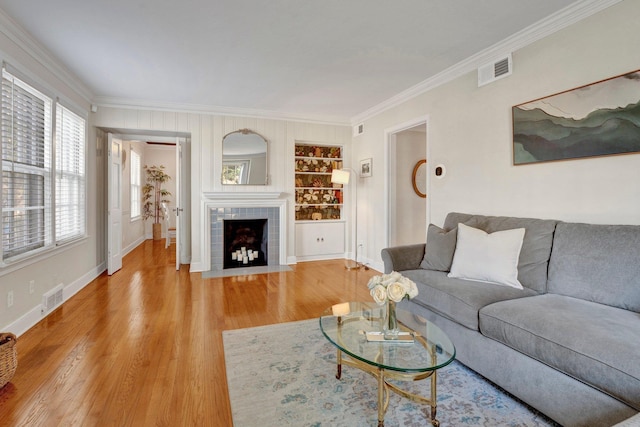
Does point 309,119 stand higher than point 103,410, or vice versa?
point 309,119

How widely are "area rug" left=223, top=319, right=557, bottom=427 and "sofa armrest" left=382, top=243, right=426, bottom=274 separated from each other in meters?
0.96

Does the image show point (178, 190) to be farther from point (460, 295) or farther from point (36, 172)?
point (460, 295)

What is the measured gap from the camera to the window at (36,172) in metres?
2.55

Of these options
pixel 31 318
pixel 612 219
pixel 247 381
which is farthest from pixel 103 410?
pixel 612 219

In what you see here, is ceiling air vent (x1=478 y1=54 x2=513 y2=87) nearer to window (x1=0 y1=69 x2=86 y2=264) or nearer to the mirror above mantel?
the mirror above mantel

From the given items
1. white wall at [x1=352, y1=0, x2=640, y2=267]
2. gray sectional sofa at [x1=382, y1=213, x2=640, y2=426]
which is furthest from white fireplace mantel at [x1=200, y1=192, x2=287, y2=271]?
gray sectional sofa at [x1=382, y1=213, x2=640, y2=426]

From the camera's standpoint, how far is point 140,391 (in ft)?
6.07

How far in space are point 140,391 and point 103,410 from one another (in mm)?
198

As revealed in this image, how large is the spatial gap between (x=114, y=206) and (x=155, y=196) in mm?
3992

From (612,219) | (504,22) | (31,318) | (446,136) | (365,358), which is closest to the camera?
(365,358)

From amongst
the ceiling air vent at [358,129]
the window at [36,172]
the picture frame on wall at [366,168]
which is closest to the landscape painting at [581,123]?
the picture frame on wall at [366,168]

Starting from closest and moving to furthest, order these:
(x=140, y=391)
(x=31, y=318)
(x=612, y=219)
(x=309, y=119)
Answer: (x=140, y=391) → (x=612, y=219) → (x=31, y=318) → (x=309, y=119)

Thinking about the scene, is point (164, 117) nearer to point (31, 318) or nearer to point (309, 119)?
point (309, 119)

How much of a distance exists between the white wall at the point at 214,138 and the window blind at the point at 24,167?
1489 mm
